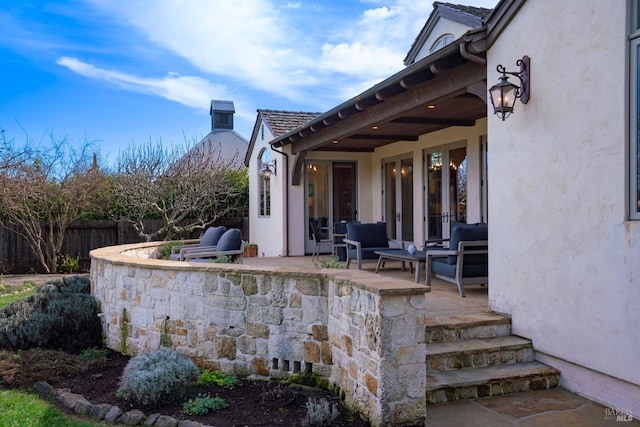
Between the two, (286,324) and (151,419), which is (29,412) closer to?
(151,419)

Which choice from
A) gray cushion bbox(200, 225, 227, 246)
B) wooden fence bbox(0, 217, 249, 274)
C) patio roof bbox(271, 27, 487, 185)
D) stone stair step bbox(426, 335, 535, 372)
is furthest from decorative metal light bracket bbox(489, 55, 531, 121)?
wooden fence bbox(0, 217, 249, 274)

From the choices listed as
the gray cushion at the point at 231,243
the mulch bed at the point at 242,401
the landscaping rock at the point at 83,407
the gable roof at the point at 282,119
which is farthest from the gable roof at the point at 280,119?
the landscaping rock at the point at 83,407

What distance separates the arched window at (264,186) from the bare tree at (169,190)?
1.76 metres

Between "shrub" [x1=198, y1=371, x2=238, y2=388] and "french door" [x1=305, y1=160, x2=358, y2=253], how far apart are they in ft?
23.4

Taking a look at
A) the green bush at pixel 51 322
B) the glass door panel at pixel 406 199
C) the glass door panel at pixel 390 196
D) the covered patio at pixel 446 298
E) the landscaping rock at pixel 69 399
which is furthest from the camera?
the glass door panel at pixel 390 196

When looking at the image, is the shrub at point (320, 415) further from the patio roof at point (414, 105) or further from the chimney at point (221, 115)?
the chimney at point (221, 115)

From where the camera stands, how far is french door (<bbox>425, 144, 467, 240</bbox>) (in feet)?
29.0

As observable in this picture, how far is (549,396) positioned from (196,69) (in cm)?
2409

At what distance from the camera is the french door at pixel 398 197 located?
10586mm

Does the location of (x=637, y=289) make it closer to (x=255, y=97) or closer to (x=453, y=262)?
(x=453, y=262)

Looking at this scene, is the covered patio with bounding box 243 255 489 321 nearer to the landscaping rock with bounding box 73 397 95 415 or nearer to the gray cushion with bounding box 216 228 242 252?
the gray cushion with bounding box 216 228 242 252

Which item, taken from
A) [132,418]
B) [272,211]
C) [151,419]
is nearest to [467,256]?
[151,419]

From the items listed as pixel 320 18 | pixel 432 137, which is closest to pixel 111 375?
pixel 432 137

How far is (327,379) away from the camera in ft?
13.6
